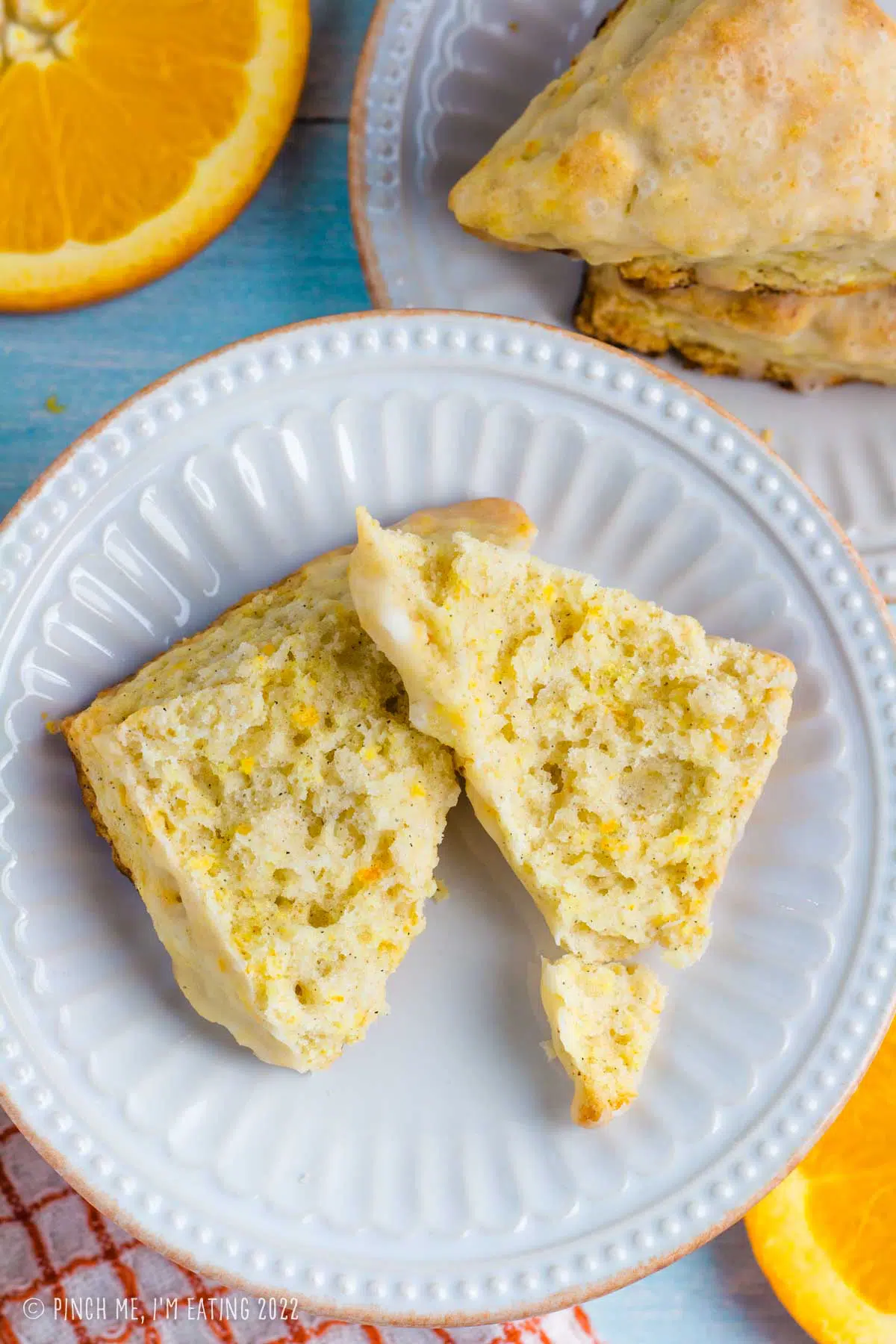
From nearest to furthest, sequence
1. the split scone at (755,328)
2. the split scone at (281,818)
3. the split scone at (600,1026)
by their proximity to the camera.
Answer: the split scone at (281,818) → the split scone at (600,1026) → the split scone at (755,328)

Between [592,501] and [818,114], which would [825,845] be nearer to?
[592,501]

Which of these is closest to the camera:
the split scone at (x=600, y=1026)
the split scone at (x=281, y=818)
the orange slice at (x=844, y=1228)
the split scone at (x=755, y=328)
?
the split scone at (x=281, y=818)

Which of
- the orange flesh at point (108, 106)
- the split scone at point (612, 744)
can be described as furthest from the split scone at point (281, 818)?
the orange flesh at point (108, 106)

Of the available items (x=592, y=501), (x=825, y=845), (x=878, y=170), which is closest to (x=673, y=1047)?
(x=825, y=845)

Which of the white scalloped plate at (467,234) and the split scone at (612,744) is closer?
the split scone at (612,744)

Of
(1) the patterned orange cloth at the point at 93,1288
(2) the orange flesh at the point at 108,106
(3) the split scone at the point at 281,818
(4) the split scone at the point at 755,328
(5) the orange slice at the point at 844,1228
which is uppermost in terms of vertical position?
(2) the orange flesh at the point at 108,106

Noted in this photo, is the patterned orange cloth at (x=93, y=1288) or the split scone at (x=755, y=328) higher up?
the split scone at (x=755, y=328)

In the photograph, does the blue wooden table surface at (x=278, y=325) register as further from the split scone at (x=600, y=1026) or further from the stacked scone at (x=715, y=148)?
the split scone at (x=600, y=1026)
